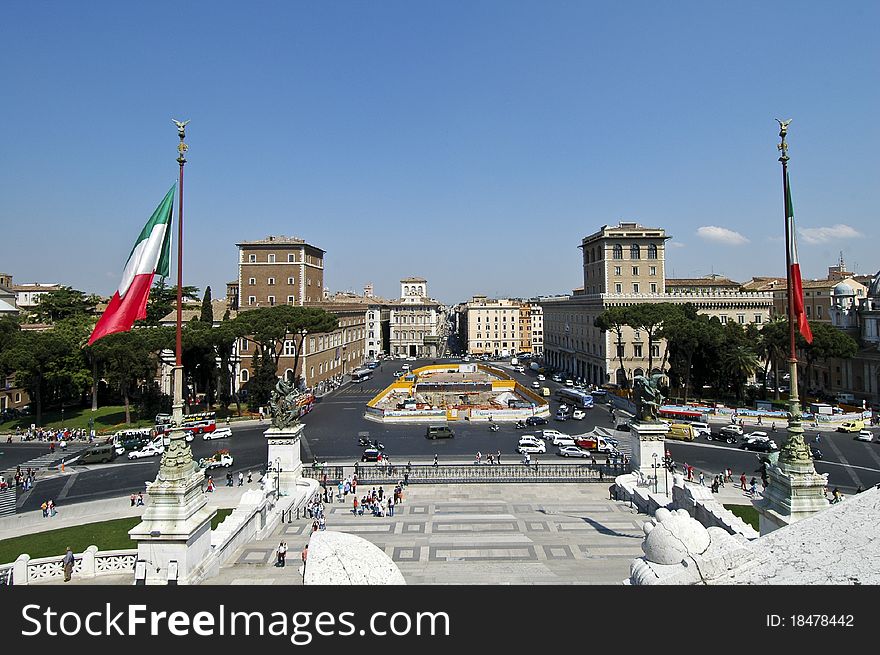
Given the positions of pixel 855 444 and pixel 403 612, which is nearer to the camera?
pixel 403 612

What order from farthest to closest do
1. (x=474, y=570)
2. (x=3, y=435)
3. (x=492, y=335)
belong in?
1. (x=492, y=335)
2. (x=3, y=435)
3. (x=474, y=570)

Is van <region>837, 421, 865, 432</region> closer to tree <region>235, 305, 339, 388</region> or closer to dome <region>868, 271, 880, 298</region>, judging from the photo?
dome <region>868, 271, 880, 298</region>

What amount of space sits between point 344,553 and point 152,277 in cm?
1009

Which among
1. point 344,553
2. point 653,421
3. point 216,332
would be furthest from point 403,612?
point 216,332

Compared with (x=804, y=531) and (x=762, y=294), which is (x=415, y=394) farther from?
(x=804, y=531)

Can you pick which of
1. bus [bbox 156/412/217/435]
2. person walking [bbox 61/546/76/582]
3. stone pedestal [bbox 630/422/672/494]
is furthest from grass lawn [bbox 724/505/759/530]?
bus [bbox 156/412/217/435]

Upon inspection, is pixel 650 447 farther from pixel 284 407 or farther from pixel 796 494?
pixel 284 407

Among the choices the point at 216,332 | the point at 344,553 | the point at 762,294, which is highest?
the point at 762,294

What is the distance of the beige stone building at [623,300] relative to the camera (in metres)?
63.0

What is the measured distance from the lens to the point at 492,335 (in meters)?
122

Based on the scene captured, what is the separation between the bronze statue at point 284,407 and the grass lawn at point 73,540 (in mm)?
4122

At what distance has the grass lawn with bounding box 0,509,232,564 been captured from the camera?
61.1ft

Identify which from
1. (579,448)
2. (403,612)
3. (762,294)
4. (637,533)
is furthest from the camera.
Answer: (762,294)

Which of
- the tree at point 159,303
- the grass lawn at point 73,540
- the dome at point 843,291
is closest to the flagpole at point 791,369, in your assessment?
the grass lawn at point 73,540
